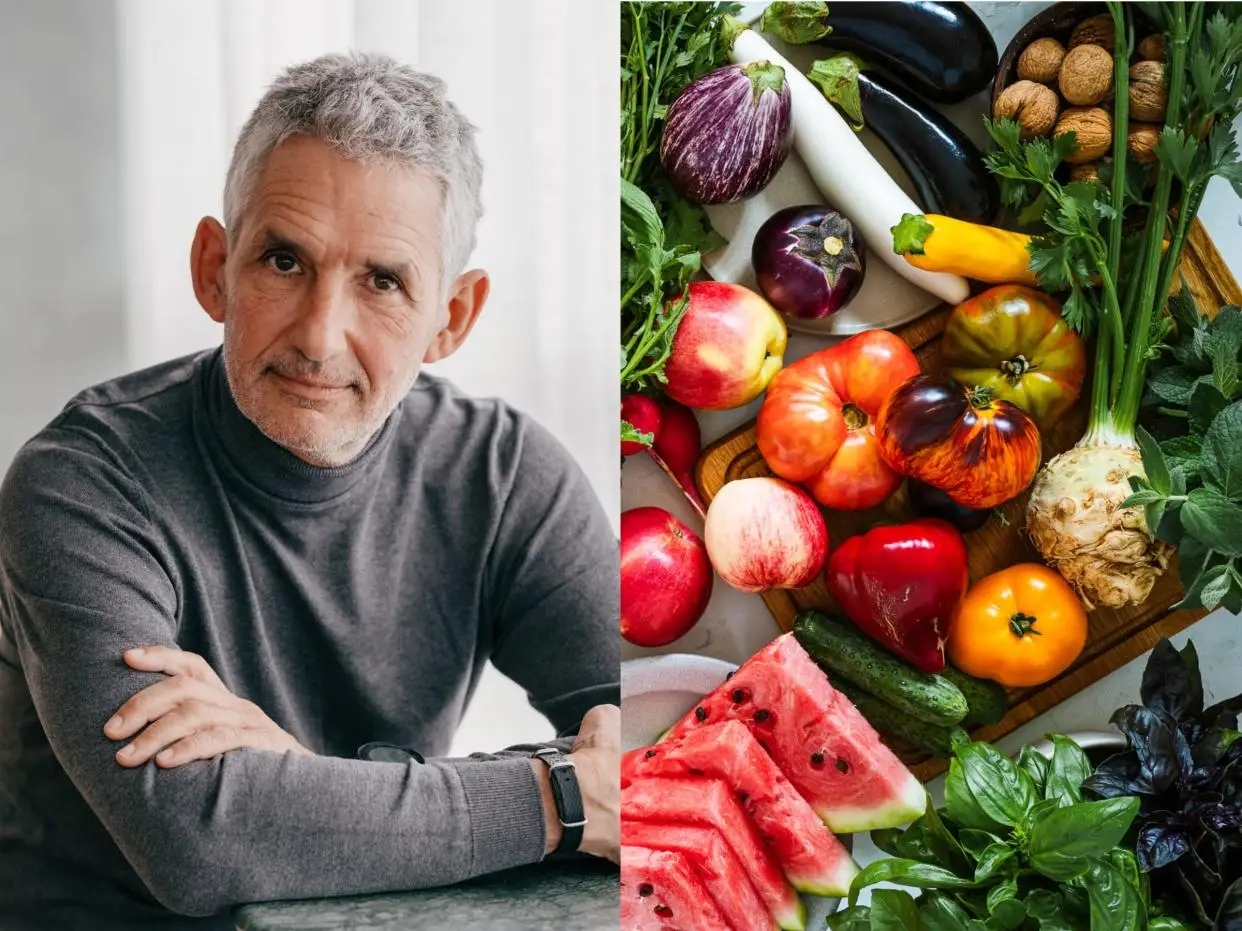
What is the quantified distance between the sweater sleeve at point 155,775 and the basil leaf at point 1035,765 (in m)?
0.73

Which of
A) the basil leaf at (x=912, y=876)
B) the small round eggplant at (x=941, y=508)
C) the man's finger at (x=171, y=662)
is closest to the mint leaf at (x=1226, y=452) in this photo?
the small round eggplant at (x=941, y=508)

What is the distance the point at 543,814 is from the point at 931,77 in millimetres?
1219

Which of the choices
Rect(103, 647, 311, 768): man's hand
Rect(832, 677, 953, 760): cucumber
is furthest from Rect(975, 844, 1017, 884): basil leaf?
Rect(103, 647, 311, 768): man's hand

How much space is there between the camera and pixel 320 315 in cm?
122

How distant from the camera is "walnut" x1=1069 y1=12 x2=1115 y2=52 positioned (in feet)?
4.75

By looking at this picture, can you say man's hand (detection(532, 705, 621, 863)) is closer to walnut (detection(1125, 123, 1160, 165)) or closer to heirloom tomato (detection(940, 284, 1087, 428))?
heirloom tomato (detection(940, 284, 1087, 428))

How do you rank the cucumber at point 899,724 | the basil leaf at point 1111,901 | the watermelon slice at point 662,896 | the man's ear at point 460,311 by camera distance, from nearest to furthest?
the basil leaf at point 1111,901
the man's ear at point 460,311
the watermelon slice at point 662,896
the cucumber at point 899,724

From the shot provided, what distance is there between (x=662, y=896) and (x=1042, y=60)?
1.35 metres

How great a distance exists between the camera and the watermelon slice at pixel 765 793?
4.66 ft

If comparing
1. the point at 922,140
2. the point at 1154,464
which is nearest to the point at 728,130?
the point at 922,140

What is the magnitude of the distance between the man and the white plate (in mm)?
257

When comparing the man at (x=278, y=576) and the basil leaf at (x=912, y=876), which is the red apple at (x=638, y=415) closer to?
the man at (x=278, y=576)

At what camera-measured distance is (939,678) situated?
1471 millimetres

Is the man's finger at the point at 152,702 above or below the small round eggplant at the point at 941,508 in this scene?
below
